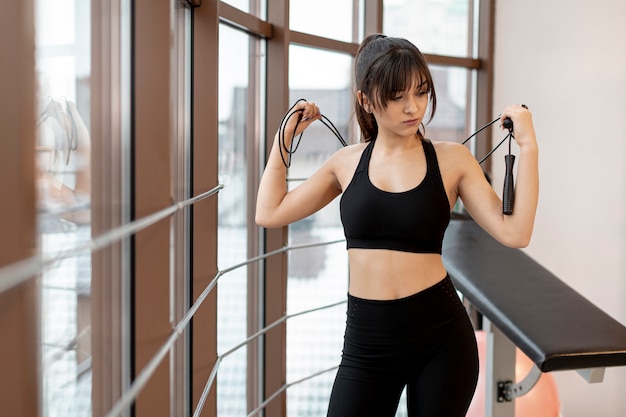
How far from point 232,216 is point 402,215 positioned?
1.27 metres

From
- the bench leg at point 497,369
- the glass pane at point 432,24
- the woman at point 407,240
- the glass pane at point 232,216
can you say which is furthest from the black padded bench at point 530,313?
the glass pane at point 432,24

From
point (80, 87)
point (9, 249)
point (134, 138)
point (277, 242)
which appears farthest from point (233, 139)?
point (9, 249)

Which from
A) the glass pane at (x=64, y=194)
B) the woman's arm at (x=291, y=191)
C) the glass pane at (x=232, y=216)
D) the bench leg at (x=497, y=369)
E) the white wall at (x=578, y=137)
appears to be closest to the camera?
the glass pane at (x=64, y=194)

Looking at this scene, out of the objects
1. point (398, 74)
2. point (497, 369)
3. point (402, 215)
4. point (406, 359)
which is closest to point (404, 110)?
point (398, 74)

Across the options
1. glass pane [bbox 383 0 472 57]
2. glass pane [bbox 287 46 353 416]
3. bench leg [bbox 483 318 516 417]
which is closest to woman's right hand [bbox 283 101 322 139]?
bench leg [bbox 483 318 516 417]

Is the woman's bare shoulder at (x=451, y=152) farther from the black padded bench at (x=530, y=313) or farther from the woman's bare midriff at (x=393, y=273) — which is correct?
the black padded bench at (x=530, y=313)

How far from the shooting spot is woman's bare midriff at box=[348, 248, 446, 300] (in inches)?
61.6

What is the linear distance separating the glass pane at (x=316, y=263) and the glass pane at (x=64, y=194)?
6.71 ft

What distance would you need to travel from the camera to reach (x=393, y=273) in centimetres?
156

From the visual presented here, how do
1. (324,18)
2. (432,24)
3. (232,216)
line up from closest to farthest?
(232,216) → (324,18) → (432,24)

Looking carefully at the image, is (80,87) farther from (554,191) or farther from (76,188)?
(554,191)

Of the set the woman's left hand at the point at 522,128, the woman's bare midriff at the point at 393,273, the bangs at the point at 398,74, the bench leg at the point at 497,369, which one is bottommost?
the bench leg at the point at 497,369

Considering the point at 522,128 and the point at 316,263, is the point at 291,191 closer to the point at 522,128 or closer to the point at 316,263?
the point at 522,128

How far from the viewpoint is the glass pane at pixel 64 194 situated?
3.28 ft
